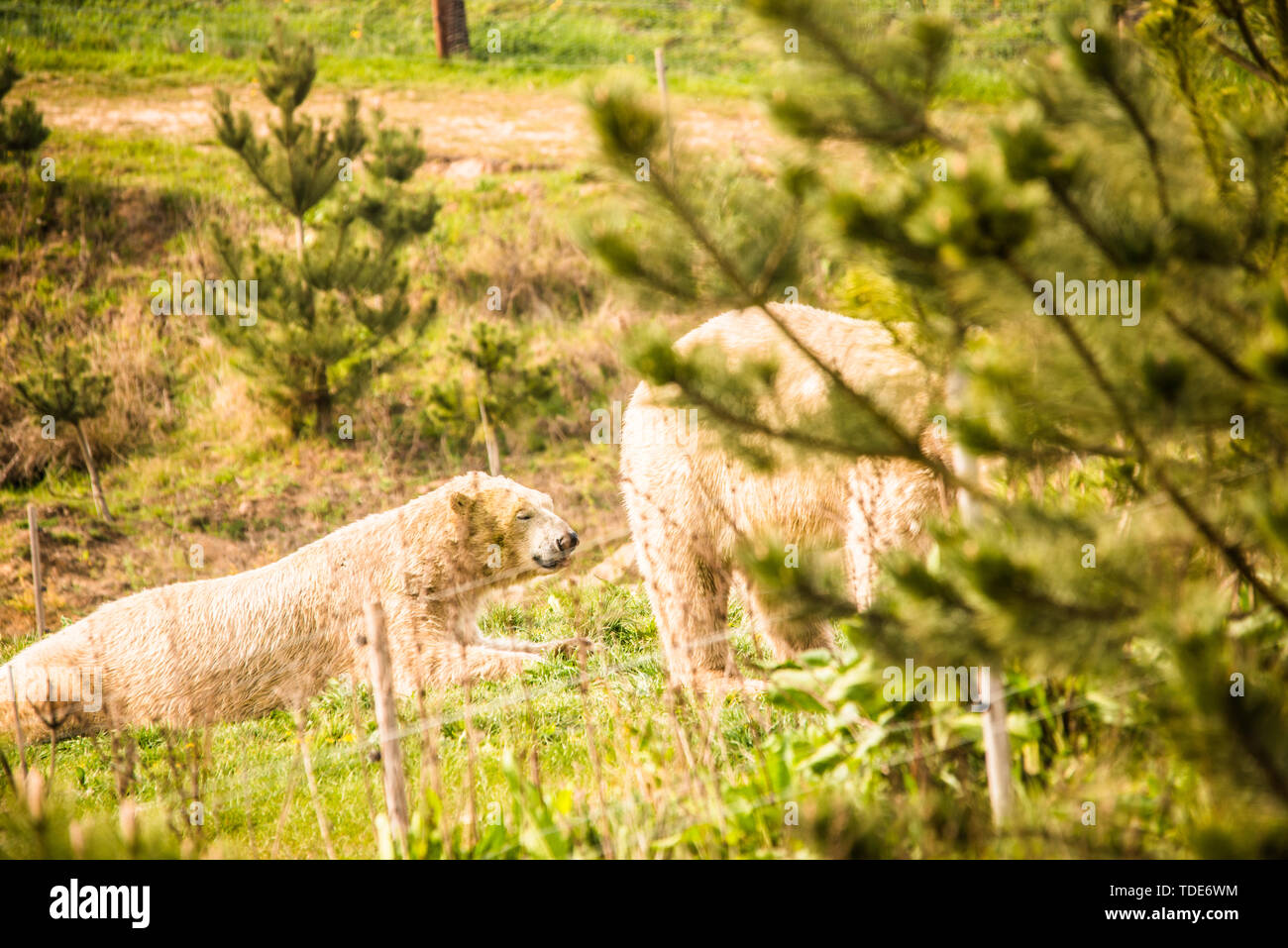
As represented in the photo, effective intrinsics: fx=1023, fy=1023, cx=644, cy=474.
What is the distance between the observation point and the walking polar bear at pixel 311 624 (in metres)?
5.87

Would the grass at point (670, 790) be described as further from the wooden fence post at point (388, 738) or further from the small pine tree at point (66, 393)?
the small pine tree at point (66, 393)

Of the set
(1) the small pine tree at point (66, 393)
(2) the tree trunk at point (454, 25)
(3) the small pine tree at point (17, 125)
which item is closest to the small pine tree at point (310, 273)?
(1) the small pine tree at point (66, 393)

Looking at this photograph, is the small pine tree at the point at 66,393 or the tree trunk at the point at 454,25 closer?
the small pine tree at the point at 66,393

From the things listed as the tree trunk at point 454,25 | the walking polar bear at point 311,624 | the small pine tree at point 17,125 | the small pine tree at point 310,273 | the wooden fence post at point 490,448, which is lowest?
the walking polar bear at point 311,624

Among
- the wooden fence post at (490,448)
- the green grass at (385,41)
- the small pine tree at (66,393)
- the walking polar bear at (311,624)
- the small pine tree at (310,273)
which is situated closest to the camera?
the walking polar bear at (311,624)

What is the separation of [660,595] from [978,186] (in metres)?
3.68

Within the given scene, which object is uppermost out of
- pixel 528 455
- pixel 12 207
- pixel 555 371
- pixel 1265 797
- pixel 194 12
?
pixel 194 12

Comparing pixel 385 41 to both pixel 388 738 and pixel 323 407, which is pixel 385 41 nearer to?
pixel 323 407

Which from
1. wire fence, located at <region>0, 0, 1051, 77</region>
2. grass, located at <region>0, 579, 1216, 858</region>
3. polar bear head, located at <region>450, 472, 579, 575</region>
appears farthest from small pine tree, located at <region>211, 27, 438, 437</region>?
wire fence, located at <region>0, 0, 1051, 77</region>

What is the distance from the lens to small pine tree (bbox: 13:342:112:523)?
32.2 feet

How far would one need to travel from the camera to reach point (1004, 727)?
9.05 feet

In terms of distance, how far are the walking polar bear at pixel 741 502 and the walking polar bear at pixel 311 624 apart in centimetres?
109
